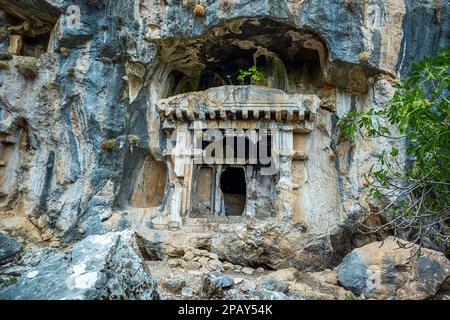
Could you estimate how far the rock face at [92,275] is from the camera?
325cm

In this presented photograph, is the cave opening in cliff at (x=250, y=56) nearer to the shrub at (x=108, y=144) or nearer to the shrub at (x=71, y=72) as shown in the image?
the shrub at (x=71, y=72)

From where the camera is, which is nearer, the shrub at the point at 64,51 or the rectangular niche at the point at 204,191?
the shrub at the point at 64,51

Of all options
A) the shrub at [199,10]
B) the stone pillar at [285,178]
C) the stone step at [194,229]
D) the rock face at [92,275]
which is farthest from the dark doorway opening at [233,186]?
the rock face at [92,275]

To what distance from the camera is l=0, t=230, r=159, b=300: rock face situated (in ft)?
10.6

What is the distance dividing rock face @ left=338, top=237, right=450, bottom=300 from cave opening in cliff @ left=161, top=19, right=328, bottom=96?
5305 mm

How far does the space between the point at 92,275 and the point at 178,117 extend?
20.9 ft

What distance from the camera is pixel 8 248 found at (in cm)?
801

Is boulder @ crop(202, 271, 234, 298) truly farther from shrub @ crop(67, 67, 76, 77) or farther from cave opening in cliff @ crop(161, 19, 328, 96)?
shrub @ crop(67, 67, 76, 77)

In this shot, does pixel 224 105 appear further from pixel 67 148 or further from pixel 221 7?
pixel 67 148

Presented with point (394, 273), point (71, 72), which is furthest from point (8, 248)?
point (394, 273)

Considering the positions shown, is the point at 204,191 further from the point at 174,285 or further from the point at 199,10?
the point at 199,10

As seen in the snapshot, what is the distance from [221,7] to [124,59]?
2.89 meters

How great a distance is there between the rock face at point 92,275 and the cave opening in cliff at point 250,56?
6.97m

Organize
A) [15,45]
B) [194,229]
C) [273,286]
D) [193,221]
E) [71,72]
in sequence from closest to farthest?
1. [273,286]
2. [194,229]
3. [193,221]
4. [71,72]
5. [15,45]
